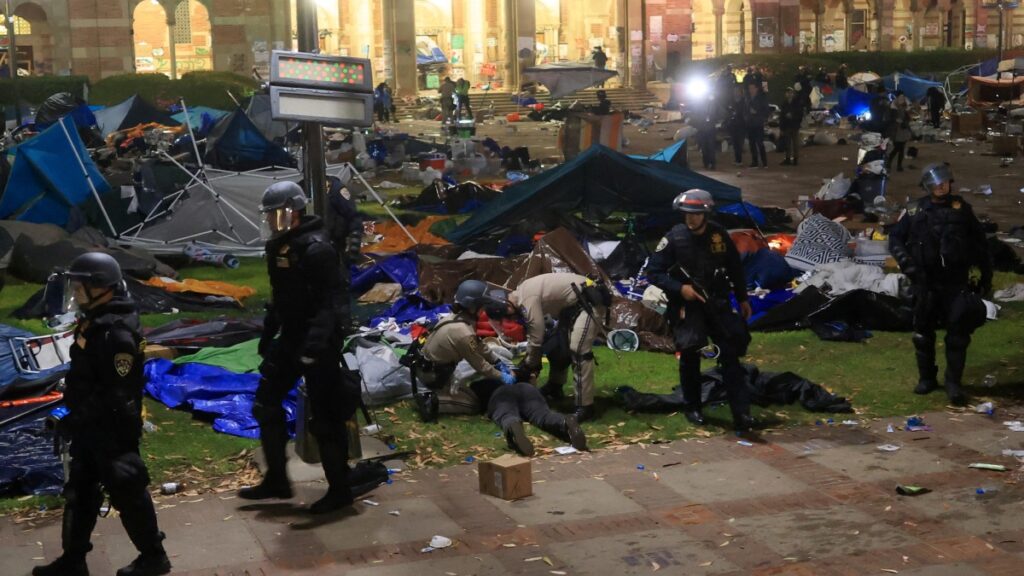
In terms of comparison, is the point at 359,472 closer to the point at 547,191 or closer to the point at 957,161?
the point at 547,191

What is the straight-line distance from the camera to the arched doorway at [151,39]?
48812mm

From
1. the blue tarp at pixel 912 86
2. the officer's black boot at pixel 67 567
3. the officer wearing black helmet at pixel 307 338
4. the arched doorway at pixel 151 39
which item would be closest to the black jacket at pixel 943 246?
the officer wearing black helmet at pixel 307 338

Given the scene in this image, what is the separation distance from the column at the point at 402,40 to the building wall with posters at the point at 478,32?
0.04 m

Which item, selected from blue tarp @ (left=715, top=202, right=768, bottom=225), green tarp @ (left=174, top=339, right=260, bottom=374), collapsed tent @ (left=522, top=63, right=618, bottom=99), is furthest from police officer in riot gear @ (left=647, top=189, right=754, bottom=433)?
collapsed tent @ (left=522, top=63, right=618, bottom=99)

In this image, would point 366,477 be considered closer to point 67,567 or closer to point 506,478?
point 506,478

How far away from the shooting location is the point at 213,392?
1067cm

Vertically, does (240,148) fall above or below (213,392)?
above

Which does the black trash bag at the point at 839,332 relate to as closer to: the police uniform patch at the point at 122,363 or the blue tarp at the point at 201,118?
the police uniform patch at the point at 122,363

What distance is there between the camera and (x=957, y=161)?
2934 cm

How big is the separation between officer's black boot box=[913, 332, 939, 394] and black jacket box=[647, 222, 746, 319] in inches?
71.9

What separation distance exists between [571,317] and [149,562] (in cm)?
428

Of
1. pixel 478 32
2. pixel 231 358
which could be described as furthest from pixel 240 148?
pixel 478 32

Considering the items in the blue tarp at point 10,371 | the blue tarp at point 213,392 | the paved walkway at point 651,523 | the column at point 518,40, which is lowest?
the paved walkway at point 651,523

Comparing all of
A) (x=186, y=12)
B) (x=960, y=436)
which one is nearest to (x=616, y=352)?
(x=960, y=436)
